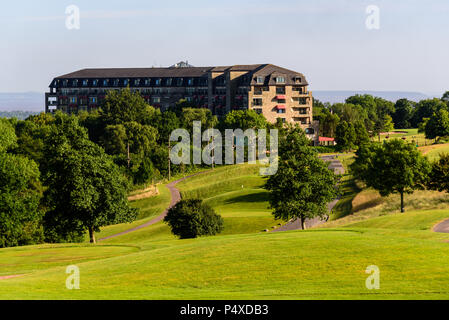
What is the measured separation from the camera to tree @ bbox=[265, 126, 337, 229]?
64.7 metres

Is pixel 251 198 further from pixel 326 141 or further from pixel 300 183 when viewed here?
pixel 326 141

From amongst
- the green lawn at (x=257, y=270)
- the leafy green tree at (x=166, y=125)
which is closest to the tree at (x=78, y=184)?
the green lawn at (x=257, y=270)

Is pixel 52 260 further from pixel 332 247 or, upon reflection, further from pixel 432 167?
pixel 432 167

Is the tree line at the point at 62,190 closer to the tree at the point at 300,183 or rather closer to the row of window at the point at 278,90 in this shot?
the tree at the point at 300,183

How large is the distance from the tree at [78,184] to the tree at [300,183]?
699 inches

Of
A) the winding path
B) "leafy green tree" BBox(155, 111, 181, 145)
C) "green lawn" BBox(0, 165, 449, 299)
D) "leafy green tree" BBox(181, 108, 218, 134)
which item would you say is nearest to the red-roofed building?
"leafy green tree" BBox(181, 108, 218, 134)

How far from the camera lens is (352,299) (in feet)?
81.4

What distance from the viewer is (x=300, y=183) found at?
2547 inches

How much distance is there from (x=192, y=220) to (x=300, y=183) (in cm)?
1313

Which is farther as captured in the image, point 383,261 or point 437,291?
point 383,261

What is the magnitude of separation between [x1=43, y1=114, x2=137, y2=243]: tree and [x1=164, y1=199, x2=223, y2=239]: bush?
22.8 feet

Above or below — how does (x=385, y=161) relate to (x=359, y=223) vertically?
above
